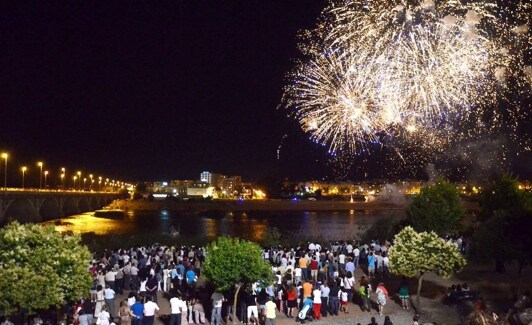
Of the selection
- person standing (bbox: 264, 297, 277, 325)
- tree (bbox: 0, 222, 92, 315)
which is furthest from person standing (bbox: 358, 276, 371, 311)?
tree (bbox: 0, 222, 92, 315)

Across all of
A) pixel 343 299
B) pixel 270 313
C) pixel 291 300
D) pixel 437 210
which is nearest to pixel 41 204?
pixel 437 210

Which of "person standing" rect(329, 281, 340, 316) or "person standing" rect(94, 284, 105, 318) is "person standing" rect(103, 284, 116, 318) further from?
"person standing" rect(329, 281, 340, 316)

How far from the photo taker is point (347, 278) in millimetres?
19281

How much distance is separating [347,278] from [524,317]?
12373mm

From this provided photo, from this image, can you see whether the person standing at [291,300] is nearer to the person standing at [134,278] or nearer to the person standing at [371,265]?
the person standing at [134,278]

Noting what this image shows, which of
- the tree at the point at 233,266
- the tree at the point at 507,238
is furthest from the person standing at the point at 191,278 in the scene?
the tree at the point at 507,238

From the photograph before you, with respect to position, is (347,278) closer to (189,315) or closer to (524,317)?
(189,315)

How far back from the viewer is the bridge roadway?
67.6 m

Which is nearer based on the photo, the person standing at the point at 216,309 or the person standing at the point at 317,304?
the person standing at the point at 216,309

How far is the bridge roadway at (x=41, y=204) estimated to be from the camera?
222 ft

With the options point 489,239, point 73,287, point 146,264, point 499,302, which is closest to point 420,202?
point 489,239

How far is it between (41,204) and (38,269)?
74918 mm

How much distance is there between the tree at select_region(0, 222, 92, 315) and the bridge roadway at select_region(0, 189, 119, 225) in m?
40.0

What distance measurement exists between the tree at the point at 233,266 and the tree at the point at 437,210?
2174 cm
